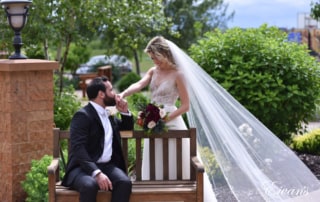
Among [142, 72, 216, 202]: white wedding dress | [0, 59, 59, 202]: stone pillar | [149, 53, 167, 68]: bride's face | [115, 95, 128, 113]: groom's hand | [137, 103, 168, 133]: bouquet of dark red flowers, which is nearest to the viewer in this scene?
[115, 95, 128, 113]: groom's hand

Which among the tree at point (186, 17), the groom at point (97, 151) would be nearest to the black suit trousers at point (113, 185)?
the groom at point (97, 151)

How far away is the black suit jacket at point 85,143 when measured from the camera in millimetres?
5824

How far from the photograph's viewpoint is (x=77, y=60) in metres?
32.8

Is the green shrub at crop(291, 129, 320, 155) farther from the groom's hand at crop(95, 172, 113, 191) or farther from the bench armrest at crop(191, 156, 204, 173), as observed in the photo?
the groom's hand at crop(95, 172, 113, 191)

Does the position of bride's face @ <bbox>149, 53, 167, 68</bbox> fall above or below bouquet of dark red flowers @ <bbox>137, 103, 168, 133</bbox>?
above

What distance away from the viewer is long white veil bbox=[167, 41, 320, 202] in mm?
6988

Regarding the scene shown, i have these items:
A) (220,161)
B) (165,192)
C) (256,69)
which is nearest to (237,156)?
(220,161)

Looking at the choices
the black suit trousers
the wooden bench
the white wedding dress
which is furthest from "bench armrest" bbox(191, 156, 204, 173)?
the black suit trousers

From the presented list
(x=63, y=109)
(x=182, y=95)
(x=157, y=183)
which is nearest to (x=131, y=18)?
(x=63, y=109)

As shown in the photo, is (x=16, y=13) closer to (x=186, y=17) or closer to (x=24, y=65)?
(x=24, y=65)

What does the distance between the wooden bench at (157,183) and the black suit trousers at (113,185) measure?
3.4 inches

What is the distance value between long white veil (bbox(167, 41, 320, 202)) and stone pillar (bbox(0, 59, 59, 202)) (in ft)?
5.12

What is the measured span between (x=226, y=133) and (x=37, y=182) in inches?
72.9

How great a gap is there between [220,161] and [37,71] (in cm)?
208
